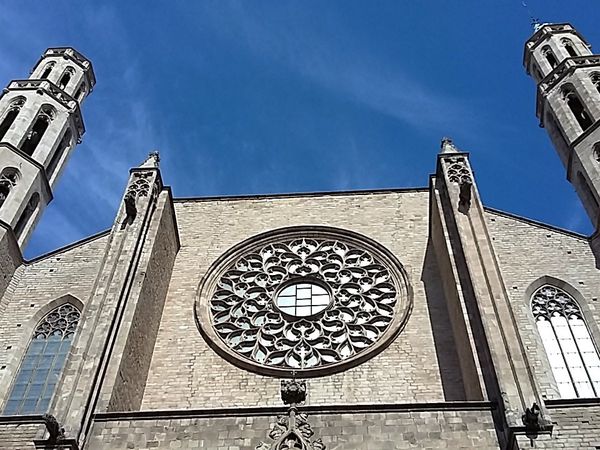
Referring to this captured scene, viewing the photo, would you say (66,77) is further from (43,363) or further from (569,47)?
(569,47)

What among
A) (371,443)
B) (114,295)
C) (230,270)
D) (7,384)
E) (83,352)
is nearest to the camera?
(371,443)

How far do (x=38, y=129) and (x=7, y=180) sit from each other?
8.13 feet

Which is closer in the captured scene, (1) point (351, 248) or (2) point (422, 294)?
(2) point (422, 294)

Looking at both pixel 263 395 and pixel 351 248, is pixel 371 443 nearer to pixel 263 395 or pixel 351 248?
pixel 263 395

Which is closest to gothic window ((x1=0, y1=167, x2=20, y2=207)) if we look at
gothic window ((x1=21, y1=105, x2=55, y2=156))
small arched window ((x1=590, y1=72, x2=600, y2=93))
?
gothic window ((x1=21, y1=105, x2=55, y2=156))

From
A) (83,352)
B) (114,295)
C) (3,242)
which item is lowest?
(83,352)

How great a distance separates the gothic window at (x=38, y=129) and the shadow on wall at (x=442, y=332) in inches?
386

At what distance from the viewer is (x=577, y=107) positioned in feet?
59.0

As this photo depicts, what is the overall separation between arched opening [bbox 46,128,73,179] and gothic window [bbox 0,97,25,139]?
1.23m

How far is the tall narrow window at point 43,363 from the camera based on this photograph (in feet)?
41.7

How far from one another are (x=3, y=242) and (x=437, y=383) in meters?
8.98

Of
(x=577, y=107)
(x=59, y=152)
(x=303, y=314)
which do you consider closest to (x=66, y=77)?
(x=59, y=152)

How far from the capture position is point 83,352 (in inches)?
429

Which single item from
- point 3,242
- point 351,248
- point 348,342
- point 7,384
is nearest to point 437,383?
point 348,342
